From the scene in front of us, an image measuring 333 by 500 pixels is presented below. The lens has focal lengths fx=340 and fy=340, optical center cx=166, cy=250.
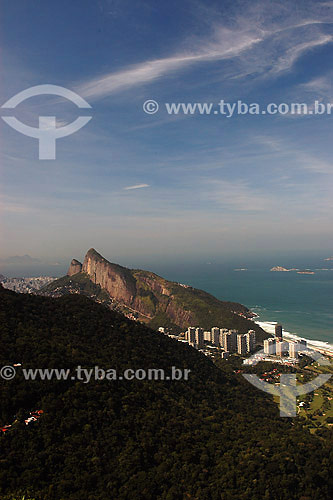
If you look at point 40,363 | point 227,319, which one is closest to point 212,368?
point 40,363

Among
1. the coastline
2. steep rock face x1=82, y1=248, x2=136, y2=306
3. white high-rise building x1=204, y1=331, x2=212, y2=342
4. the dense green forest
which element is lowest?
the coastline

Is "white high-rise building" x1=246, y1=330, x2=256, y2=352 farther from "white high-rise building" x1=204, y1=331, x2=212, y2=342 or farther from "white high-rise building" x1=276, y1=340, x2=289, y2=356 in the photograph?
"white high-rise building" x1=204, y1=331, x2=212, y2=342

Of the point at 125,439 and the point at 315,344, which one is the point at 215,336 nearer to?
the point at 315,344

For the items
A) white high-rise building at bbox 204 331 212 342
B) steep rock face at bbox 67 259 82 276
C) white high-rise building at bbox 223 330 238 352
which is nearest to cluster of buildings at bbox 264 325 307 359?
white high-rise building at bbox 223 330 238 352

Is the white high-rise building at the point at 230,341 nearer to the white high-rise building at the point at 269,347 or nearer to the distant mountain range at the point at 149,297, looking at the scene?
Answer: the white high-rise building at the point at 269,347

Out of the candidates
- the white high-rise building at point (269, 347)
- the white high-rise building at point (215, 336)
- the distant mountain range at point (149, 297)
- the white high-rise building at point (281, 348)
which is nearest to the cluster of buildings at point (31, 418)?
the white high-rise building at point (269, 347)

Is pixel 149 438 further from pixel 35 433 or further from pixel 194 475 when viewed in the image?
pixel 35 433
